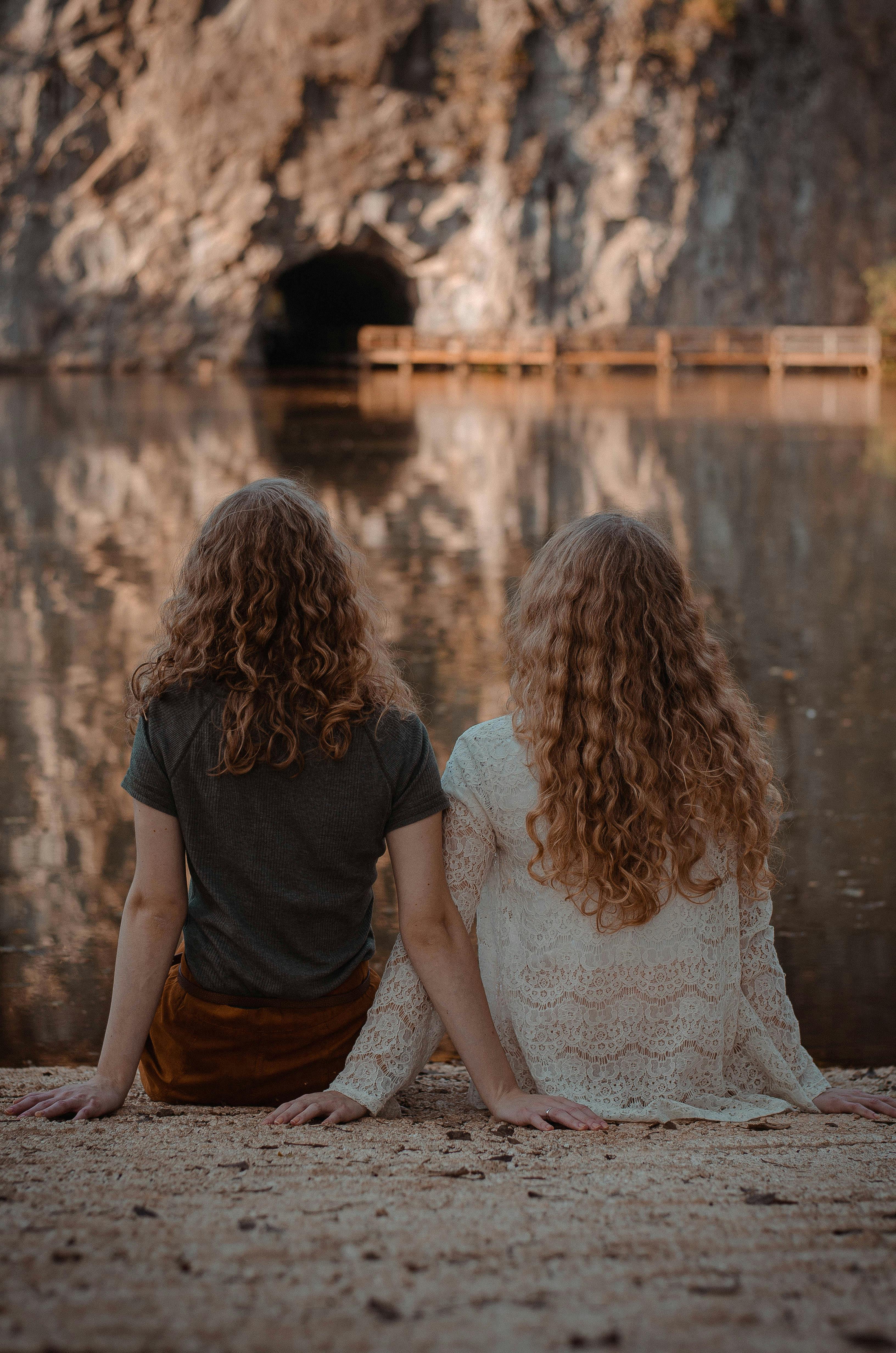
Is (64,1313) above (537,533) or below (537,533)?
below

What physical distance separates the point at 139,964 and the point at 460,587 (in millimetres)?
6783

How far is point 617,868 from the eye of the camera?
2.30 m

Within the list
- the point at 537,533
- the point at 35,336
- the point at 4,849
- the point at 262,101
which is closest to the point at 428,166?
the point at 262,101

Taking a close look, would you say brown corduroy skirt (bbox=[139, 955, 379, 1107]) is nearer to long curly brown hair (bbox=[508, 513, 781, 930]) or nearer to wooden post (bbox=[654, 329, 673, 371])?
long curly brown hair (bbox=[508, 513, 781, 930])

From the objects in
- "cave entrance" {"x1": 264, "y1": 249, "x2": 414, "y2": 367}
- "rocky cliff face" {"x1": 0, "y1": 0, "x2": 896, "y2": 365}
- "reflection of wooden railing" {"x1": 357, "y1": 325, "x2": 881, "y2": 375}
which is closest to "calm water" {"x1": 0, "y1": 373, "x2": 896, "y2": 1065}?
"reflection of wooden railing" {"x1": 357, "y1": 325, "x2": 881, "y2": 375}

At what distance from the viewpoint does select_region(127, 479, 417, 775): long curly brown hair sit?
7.27ft

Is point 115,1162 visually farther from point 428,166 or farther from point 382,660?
point 428,166

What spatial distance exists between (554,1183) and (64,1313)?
79 centimetres

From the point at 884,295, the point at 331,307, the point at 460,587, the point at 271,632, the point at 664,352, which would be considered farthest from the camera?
the point at 331,307

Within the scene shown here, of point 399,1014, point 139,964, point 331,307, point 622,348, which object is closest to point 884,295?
point 622,348

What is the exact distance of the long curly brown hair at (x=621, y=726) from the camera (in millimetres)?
2264

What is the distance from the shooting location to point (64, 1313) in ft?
4.99

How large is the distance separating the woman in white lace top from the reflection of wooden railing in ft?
108

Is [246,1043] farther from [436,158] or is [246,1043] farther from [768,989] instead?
[436,158]
